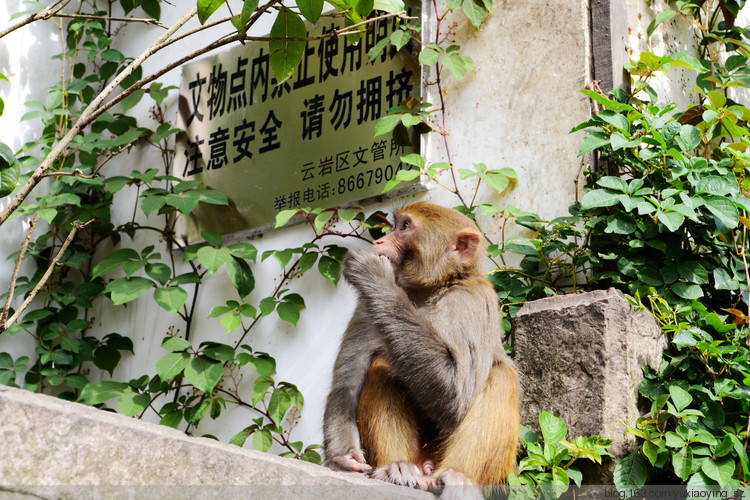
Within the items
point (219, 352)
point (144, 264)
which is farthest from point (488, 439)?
point (144, 264)

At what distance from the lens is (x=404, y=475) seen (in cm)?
293

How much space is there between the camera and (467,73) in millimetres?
4578

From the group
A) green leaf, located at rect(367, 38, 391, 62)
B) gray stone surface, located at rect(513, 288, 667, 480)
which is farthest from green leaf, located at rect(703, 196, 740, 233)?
green leaf, located at rect(367, 38, 391, 62)

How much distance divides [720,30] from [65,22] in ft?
16.2

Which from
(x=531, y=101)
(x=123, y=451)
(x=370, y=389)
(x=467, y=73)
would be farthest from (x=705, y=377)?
(x=123, y=451)

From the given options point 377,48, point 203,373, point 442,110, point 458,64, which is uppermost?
point 377,48

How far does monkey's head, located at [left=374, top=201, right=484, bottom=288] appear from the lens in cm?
336

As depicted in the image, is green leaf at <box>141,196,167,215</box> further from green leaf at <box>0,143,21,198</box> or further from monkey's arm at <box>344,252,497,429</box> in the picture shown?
monkey's arm at <box>344,252,497,429</box>

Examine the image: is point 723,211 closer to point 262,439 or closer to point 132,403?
point 262,439

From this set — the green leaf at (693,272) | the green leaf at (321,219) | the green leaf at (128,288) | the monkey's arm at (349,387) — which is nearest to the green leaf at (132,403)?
the green leaf at (128,288)

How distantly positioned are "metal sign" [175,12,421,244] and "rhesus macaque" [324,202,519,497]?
1.34m

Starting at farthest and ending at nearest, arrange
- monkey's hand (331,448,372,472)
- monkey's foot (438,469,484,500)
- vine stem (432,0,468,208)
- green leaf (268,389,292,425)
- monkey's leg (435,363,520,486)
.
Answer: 1. green leaf (268,389,292,425)
2. vine stem (432,0,468,208)
3. monkey's hand (331,448,372,472)
4. monkey's leg (435,363,520,486)
5. monkey's foot (438,469,484,500)

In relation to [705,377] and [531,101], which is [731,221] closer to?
[705,377]

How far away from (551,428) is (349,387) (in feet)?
2.83
